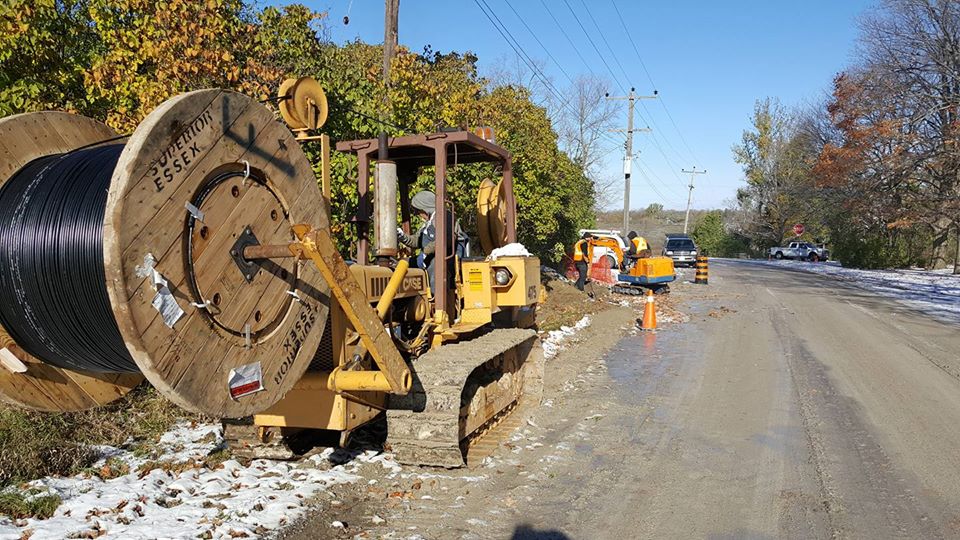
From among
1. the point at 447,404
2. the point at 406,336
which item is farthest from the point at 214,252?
the point at 406,336

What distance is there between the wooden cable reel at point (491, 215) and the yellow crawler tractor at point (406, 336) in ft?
1.15

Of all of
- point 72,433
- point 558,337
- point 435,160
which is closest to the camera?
point 72,433

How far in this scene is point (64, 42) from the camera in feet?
24.6

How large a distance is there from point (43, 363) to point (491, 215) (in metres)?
4.74

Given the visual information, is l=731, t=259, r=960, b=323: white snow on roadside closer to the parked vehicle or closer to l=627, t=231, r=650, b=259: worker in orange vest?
the parked vehicle

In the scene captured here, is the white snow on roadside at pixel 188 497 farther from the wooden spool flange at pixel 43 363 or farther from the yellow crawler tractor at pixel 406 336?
the wooden spool flange at pixel 43 363

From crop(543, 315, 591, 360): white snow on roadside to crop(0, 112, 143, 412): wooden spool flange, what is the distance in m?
7.08

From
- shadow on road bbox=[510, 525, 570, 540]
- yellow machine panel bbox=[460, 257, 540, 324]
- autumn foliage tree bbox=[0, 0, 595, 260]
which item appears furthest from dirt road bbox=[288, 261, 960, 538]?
autumn foliage tree bbox=[0, 0, 595, 260]

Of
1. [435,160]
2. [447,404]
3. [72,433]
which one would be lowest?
[72,433]

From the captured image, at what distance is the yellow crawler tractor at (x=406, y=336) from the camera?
4.49m

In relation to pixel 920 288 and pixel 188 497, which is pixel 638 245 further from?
pixel 188 497

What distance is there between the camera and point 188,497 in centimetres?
479

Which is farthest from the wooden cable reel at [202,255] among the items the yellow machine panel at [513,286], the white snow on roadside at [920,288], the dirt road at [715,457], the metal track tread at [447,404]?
the white snow on roadside at [920,288]

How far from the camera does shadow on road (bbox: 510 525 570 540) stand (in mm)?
4422
